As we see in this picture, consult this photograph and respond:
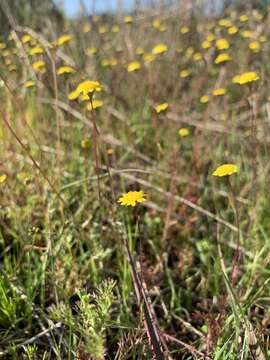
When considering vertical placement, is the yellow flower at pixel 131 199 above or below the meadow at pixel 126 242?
above

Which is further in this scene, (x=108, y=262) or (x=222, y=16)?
(x=222, y=16)

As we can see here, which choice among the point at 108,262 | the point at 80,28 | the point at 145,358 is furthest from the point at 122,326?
the point at 80,28

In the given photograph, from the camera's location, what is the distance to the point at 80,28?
10.5 feet

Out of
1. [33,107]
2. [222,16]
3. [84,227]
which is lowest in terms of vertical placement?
[84,227]

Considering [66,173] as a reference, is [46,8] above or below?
above

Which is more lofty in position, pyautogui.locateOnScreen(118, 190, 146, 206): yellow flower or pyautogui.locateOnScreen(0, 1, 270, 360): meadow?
pyautogui.locateOnScreen(118, 190, 146, 206): yellow flower

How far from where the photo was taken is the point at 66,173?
5.99ft

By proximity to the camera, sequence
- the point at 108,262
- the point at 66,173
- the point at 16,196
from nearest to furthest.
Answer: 1. the point at 108,262
2. the point at 16,196
3. the point at 66,173

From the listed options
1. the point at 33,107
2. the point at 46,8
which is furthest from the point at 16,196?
the point at 46,8

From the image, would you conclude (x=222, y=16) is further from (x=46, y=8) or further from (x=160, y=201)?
(x=160, y=201)

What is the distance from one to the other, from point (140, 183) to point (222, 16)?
6.18ft

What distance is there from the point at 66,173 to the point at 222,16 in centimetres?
200

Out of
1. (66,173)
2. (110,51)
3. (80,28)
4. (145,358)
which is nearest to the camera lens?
(145,358)

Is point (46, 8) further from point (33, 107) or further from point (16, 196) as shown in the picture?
point (16, 196)
